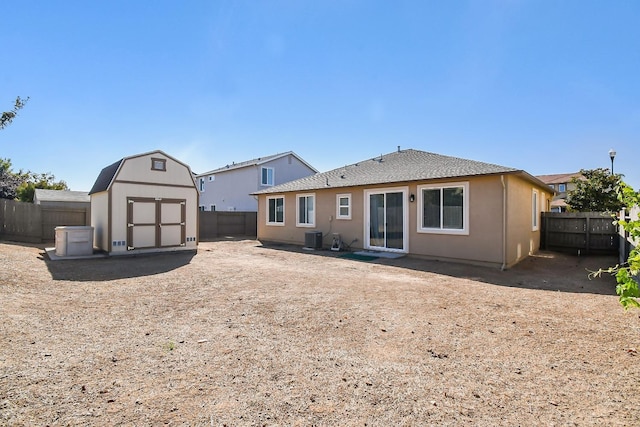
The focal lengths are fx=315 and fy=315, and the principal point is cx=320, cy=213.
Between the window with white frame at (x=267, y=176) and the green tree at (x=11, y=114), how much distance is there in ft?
43.5

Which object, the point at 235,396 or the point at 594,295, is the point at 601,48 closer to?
the point at 594,295

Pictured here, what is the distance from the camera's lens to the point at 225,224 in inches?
734

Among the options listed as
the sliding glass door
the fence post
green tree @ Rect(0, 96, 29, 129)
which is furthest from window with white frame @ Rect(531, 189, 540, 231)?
green tree @ Rect(0, 96, 29, 129)

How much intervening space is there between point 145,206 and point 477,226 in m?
11.0

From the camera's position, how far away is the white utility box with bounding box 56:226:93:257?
9883 mm

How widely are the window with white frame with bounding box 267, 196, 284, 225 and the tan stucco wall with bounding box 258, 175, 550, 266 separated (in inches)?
112

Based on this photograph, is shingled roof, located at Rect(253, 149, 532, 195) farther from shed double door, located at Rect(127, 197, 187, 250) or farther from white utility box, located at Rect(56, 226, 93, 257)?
white utility box, located at Rect(56, 226, 93, 257)

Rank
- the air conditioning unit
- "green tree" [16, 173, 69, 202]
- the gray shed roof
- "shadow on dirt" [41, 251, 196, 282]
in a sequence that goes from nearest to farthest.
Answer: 1. "shadow on dirt" [41, 251, 196, 282]
2. the gray shed roof
3. the air conditioning unit
4. "green tree" [16, 173, 69, 202]

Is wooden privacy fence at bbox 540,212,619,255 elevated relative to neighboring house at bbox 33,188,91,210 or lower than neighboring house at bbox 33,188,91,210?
lower

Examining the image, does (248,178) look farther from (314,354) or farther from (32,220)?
(314,354)

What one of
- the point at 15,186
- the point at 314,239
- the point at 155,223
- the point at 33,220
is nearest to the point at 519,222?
the point at 314,239

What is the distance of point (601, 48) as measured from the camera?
8.45 m

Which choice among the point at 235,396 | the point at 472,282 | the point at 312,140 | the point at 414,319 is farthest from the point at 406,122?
the point at 235,396

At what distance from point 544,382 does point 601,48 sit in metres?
9.92
